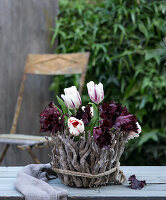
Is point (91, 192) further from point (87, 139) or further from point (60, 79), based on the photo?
point (60, 79)

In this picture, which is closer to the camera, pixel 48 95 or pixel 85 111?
pixel 85 111

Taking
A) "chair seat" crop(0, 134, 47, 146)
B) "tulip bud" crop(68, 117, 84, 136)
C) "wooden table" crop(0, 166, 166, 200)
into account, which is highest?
"tulip bud" crop(68, 117, 84, 136)

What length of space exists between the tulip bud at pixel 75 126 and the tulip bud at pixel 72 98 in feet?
0.31

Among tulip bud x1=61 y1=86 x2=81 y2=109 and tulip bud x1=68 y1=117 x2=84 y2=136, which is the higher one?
tulip bud x1=61 y1=86 x2=81 y2=109

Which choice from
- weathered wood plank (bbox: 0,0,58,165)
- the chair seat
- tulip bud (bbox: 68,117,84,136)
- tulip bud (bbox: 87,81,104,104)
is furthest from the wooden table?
weathered wood plank (bbox: 0,0,58,165)

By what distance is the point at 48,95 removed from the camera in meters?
3.53

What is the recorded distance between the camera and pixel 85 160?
126cm

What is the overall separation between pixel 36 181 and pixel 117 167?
304 millimetres

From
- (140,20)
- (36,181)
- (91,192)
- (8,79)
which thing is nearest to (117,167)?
(91,192)

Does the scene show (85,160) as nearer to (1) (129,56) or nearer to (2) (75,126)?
(2) (75,126)

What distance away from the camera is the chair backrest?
313 cm

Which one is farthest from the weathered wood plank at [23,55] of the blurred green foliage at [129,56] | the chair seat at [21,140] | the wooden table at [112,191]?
the wooden table at [112,191]

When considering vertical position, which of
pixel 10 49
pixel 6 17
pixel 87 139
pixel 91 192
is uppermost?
pixel 6 17

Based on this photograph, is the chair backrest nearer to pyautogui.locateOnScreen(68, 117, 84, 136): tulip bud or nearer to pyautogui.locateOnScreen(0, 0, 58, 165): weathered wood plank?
pyautogui.locateOnScreen(0, 0, 58, 165): weathered wood plank
